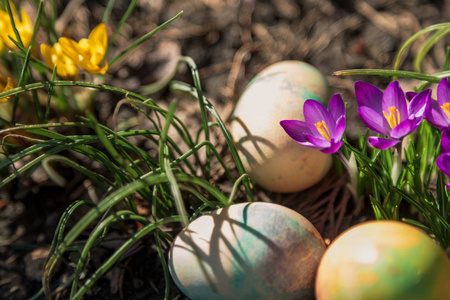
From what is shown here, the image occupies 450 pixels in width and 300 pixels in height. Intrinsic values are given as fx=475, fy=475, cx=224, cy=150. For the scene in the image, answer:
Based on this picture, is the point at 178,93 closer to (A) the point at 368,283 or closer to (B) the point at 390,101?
(B) the point at 390,101

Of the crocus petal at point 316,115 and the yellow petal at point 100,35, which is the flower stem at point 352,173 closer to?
the crocus petal at point 316,115

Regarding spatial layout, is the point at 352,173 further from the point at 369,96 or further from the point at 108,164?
the point at 108,164

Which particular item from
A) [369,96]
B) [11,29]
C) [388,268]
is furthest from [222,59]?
[388,268]

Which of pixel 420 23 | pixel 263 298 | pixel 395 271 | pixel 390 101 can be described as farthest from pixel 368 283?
pixel 420 23

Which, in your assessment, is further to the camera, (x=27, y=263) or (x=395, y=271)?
(x=27, y=263)

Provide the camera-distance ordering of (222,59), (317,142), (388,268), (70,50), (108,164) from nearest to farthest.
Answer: (388,268)
(317,142)
(108,164)
(70,50)
(222,59)

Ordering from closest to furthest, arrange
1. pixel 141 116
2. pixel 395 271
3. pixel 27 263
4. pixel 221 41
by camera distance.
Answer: pixel 395 271, pixel 27 263, pixel 141 116, pixel 221 41
